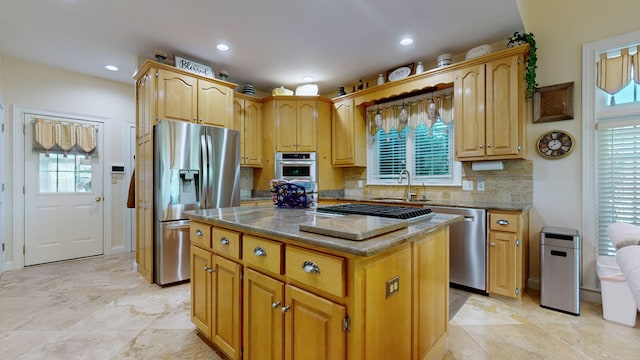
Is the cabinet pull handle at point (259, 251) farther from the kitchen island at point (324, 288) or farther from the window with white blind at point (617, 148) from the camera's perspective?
the window with white blind at point (617, 148)

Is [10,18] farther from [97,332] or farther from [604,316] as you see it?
[604,316]

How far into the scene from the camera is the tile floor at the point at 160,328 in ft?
6.28

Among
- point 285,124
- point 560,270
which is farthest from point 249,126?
point 560,270

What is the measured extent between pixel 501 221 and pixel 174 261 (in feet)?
10.9

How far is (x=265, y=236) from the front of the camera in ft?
4.69

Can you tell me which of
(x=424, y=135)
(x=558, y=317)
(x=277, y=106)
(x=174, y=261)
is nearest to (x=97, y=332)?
(x=174, y=261)

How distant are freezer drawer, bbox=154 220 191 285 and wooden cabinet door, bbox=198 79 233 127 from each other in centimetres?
128

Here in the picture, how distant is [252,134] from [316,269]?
3.57m

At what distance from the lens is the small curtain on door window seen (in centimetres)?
251

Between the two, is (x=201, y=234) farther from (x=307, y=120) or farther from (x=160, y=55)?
(x=307, y=120)

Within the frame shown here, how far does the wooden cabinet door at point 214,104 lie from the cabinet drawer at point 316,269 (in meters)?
2.75

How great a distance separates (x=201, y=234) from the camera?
1959mm

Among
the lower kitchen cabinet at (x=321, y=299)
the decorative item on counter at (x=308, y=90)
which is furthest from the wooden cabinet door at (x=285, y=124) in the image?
the lower kitchen cabinet at (x=321, y=299)

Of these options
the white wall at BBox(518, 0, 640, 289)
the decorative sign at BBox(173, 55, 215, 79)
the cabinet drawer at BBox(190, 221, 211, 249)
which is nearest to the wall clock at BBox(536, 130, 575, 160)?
the white wall at BBox(518, 0, 640, 289)
